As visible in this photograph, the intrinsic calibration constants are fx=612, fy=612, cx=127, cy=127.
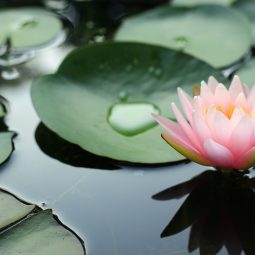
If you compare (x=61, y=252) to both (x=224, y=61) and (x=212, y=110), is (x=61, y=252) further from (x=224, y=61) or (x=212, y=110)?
(x=224, y=61)

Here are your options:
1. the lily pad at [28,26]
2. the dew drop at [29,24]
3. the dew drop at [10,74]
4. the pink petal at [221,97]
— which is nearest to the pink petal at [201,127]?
the pink petal at [221,97]

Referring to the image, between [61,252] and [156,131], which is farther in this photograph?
[156,131]

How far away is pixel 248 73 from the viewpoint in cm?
184

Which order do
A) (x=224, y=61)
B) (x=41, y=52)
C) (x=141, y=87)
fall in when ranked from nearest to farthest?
1. (x=141, y=87)
2. (x=224, y=61)
3. (x=41, y=52)

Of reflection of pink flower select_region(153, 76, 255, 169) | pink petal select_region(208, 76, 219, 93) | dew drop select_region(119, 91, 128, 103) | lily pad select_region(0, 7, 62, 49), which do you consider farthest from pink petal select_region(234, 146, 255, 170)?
lily pad select_region(0, 7, 62, 49)

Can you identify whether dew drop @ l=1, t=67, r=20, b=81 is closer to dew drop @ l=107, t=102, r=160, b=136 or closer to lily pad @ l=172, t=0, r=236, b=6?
dew drop @ l=107, t=102, r=160, b=136

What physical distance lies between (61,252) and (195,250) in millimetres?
284

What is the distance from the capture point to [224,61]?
1.93m

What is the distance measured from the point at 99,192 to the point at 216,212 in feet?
0.92

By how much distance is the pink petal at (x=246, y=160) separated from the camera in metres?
1.32

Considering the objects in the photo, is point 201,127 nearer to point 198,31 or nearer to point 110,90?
point 110,90

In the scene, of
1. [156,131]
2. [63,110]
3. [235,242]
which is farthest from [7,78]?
[235,242]

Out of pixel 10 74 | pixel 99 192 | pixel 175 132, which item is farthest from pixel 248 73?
pixel 10 74

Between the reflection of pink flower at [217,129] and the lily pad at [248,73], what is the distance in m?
0.35
